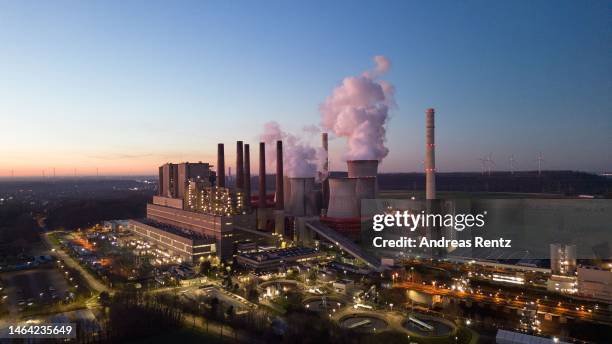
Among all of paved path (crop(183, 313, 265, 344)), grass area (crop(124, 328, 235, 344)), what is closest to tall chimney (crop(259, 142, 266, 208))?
paved path (crop(183, 313, 265, 344))

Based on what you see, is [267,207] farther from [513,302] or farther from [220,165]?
[513,302]

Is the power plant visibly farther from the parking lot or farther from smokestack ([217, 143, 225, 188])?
the parking lot

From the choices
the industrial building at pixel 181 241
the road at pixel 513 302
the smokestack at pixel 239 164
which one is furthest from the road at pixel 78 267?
the road at pixel 513 302

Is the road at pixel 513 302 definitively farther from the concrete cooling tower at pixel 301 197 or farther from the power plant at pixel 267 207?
the concrete cooling tower at pixel 301 197

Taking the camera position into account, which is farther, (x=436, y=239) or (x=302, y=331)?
(x=436, y=239)

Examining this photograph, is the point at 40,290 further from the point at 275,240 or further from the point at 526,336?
the point at 526,336

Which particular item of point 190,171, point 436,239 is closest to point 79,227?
point 190,171
